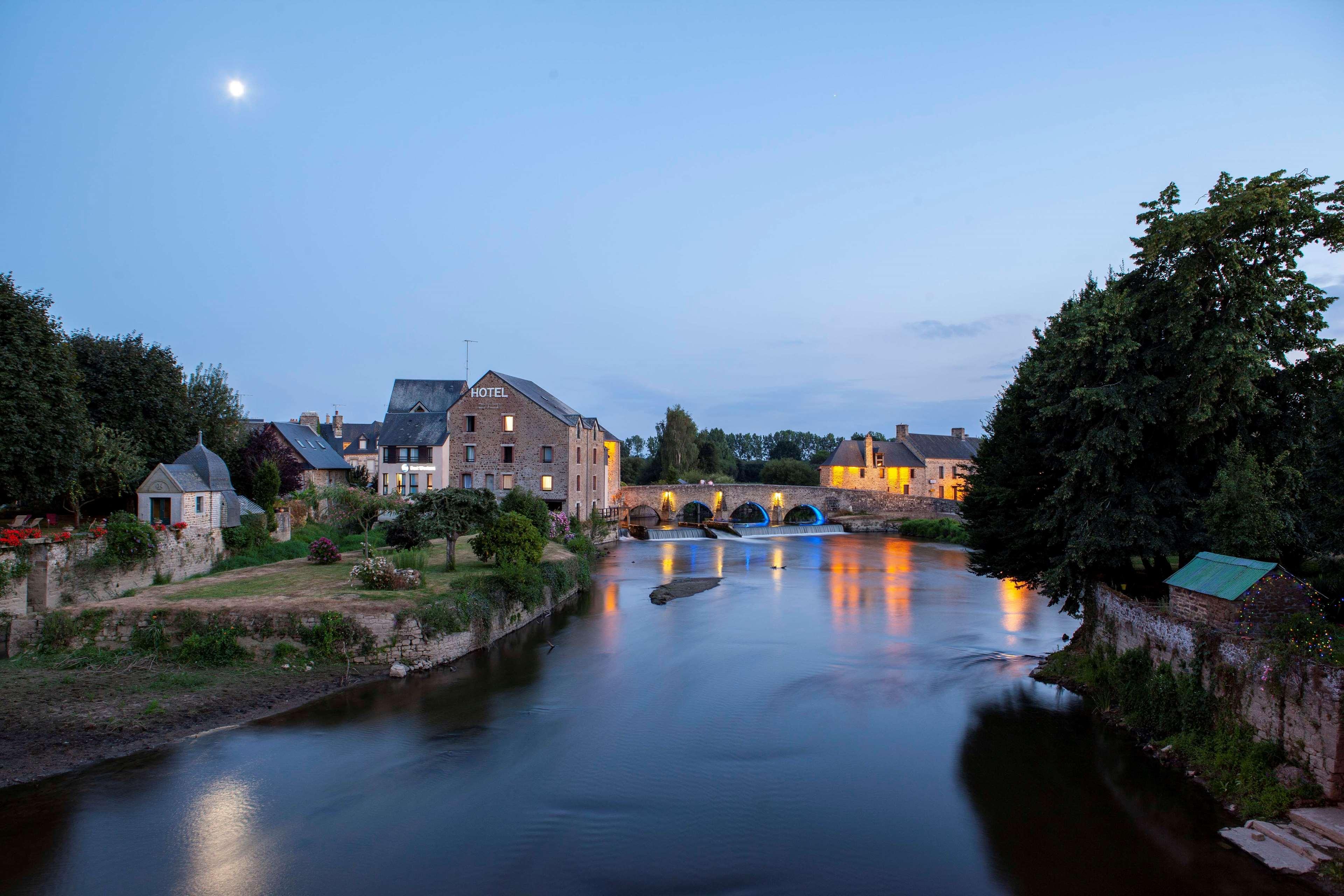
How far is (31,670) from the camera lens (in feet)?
44.1

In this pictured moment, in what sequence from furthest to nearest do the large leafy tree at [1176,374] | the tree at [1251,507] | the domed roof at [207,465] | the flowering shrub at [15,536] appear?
1. the domed roof at [207,465]
2. the flowering shrub at [15,536]
3. the large leafy tree at [1176,374]
4. the tree at [1251,507]

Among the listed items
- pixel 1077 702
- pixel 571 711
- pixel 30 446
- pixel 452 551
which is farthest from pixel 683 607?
pixel 30 446

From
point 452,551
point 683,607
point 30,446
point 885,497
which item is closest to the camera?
point 30,446

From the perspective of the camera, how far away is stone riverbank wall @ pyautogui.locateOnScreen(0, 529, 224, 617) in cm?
1504

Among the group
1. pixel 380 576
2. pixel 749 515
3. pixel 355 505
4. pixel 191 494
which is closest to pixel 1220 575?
pixel 380 576

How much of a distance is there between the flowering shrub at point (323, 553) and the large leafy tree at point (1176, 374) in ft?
63.6

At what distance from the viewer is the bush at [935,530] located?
154ft

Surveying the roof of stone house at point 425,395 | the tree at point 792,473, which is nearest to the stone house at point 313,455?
the roof of stone house at point 425,395

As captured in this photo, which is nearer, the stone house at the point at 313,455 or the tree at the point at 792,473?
the stone house at the point at 313,455

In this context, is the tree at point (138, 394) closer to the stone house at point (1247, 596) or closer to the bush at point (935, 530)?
the stone house at point (1247, 596)

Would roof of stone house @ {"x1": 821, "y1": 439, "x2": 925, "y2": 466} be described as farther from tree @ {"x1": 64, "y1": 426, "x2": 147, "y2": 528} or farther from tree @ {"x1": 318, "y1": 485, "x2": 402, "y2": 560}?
tree @ {"x1": 64, "y1": 426, "x2": 147, "y2": 528}

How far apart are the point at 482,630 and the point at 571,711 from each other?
475 centimetres

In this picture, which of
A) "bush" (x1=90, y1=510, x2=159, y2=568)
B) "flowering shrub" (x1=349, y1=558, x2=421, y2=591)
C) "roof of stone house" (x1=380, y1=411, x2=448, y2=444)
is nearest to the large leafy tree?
"flowering shrub" (x1=349, y1=558, x2=421, y2=591)

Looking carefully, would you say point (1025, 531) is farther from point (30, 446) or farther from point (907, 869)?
point (30, 446)
